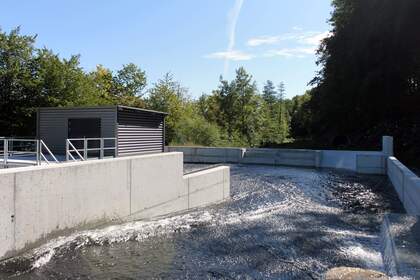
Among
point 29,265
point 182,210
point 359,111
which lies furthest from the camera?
point 359,111

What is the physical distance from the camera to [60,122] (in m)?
18.7

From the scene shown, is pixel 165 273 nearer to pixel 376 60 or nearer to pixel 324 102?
pixel 376 60

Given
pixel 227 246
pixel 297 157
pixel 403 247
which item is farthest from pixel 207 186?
pixel 297 157

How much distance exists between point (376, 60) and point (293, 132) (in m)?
54.4

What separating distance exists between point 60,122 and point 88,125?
1.28m

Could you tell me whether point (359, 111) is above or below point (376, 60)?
below

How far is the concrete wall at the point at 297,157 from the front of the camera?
23.6m

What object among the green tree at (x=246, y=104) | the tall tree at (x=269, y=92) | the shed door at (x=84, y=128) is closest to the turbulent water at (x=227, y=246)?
the shed door at (x=84, y=128)

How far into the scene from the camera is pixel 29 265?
21.9 ft

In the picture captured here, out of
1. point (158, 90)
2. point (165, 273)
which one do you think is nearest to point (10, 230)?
point (165, 273)

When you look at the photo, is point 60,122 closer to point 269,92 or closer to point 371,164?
point 371,164

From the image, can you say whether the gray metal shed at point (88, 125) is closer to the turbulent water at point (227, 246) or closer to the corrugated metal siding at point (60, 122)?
the corrugated metal siding at point (60, 122)

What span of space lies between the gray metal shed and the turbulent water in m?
6.71

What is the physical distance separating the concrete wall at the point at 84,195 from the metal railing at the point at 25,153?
3739mm
